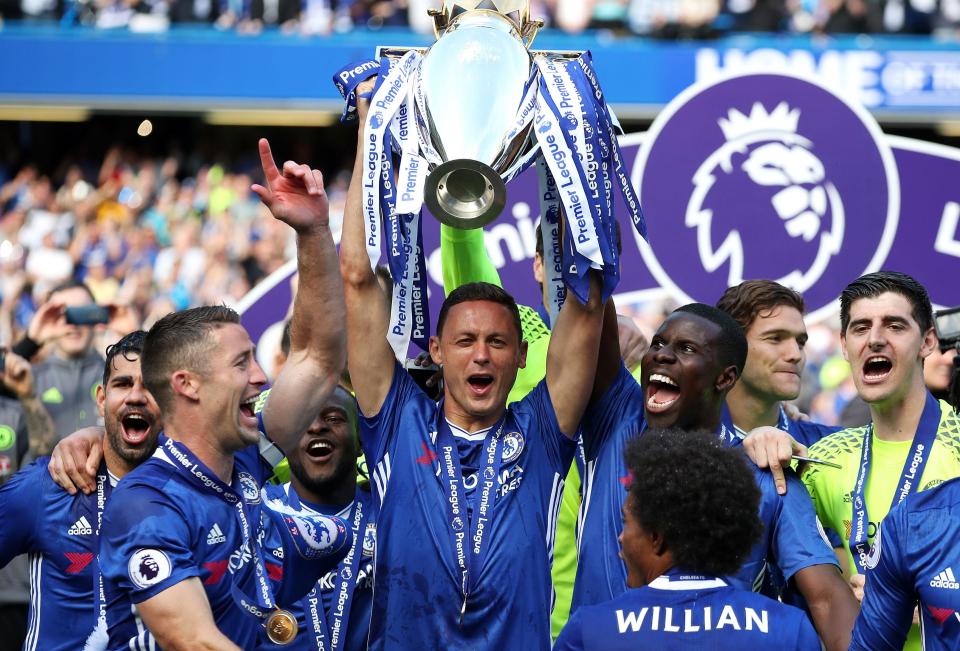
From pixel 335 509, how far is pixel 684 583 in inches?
75.1

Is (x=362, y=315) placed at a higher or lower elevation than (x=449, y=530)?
higher

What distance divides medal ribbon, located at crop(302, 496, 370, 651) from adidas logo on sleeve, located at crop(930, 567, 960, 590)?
186cm

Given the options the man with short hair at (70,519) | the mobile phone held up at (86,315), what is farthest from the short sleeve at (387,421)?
the mobile phone held up at (86,315)

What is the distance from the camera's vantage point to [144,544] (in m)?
3.51

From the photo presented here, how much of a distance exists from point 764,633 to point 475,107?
143 cm

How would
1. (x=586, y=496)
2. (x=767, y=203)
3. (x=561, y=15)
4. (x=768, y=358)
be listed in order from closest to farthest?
(x=586, y=496), (x=768, y=358), (x=767, y=203), (x=561, y=15)

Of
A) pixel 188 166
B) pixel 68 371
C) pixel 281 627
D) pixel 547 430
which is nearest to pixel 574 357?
pixel 547 430

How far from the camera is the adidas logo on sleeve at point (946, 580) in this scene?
3.33 meters

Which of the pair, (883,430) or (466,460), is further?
(883,430)

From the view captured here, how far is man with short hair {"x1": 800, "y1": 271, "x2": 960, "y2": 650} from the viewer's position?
4199 mm

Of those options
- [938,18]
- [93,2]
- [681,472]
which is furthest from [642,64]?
[681,472]

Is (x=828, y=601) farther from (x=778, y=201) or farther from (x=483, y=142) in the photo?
(x=778, y=201)

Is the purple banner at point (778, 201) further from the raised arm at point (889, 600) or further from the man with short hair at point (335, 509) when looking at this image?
the raised arm at point (889, 600)

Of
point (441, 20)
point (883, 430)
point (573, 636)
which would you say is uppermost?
point (441, 20)
